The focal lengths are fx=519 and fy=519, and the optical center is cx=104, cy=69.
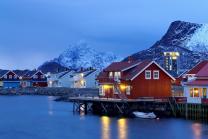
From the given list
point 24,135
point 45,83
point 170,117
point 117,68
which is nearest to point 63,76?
point 45,83

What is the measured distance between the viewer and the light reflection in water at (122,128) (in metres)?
49.8

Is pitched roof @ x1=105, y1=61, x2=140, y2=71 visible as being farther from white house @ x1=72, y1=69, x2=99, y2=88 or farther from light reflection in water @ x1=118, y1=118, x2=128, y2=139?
white house @ x1=72, y1=69, x2=99, y2=88

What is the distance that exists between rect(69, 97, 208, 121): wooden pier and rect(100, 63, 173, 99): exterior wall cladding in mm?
2194

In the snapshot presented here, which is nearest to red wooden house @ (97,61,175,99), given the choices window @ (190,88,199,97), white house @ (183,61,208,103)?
white house @ (183,61,208,103)

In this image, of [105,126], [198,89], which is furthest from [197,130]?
[198,89]

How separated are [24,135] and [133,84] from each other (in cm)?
2355

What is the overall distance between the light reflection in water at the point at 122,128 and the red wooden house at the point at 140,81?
8.86 meters

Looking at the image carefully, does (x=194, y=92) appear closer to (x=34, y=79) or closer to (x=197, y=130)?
(x=197, y=130)

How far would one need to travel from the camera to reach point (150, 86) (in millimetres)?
72688

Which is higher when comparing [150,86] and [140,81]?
[140,81]

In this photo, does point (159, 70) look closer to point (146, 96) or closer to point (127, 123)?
point (146, 96)

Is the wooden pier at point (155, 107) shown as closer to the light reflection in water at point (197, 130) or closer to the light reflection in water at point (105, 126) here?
the light reflection in water at point (105, 126)

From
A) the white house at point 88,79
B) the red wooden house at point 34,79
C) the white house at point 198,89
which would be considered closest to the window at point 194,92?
the white house at point 198,89

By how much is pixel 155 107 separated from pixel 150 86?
6225 millimetres
